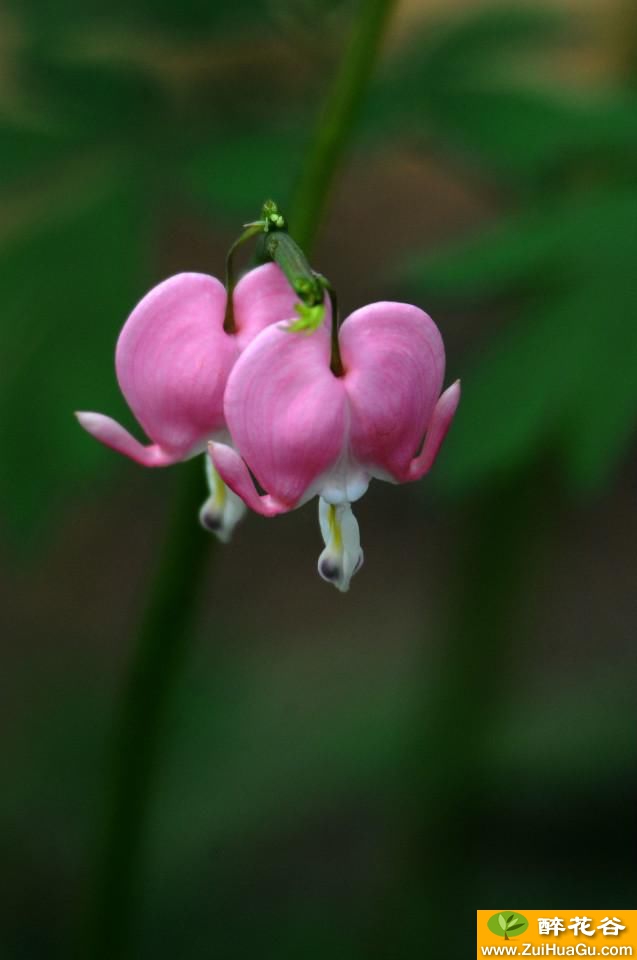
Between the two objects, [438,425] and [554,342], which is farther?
[554,342]

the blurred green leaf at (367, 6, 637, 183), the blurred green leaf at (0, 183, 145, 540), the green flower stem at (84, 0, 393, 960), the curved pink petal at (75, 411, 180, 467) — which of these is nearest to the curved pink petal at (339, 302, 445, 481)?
the curved pink petal at (75, 411, 180, 467)

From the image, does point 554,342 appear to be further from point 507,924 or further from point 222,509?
point 507,924

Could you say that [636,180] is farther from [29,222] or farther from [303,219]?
[29,222]

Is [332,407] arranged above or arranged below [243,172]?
below

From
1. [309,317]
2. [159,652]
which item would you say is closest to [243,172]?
[159,652]

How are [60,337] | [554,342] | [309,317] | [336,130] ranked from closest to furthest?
[309,317] → [336,130] → [554,342] → [60,337]

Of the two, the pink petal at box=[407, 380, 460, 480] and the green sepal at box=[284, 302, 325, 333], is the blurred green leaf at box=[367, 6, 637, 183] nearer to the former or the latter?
the pink petal at box=[407, 380, 460, 480]
